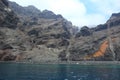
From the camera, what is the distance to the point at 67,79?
3216 inches

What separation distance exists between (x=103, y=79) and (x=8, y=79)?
29.1 meters

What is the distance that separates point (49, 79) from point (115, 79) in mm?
20087

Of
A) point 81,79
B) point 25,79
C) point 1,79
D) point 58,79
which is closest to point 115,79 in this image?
point 81,79

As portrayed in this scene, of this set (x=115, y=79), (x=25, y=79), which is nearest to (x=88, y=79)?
(x=115, y=79)

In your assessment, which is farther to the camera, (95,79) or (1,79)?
(95,79)

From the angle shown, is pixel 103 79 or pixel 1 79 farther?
pixel 103 79

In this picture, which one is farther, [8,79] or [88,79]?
[88,79]

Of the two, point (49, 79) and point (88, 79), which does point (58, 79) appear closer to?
point (49, 79)

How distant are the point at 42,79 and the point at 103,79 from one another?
748 inches

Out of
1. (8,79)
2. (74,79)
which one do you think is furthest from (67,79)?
(8,79)

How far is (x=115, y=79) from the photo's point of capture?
8006 cm

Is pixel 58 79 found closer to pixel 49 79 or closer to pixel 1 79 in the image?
pixel 49 79

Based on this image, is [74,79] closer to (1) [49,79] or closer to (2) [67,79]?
(2) [67,79]

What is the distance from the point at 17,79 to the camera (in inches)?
3063
